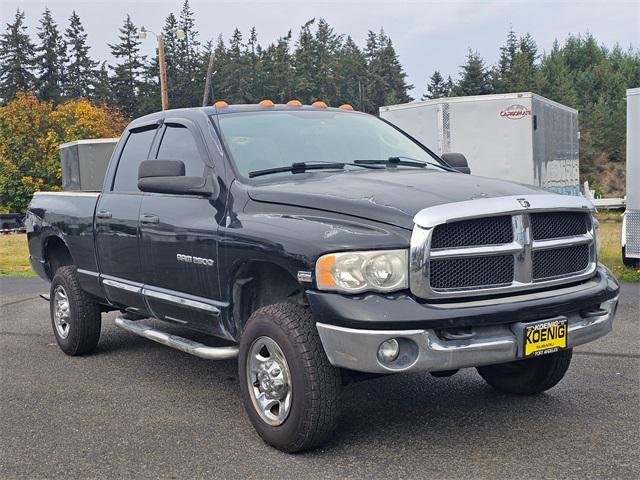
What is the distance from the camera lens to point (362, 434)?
174 inches

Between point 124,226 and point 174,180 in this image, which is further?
point 124,226

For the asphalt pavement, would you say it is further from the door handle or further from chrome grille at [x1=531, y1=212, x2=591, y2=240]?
the door handle

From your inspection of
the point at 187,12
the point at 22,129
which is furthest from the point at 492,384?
the point at 187,12

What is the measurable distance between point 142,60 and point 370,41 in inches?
1447

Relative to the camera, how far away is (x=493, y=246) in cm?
395

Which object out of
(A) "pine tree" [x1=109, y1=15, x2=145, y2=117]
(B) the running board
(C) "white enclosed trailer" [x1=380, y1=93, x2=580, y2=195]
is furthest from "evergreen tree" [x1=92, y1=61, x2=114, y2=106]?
(B) the running board

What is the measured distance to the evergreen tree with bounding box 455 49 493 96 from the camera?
72.7 meters

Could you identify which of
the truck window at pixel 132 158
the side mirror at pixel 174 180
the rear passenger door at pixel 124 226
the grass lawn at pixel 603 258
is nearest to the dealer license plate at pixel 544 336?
the side mirror at pixel 174 180

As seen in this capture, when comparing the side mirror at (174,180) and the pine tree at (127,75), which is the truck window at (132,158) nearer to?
the side mirror at (174,180)

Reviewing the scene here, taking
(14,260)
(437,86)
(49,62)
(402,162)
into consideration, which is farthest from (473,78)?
(402,162)

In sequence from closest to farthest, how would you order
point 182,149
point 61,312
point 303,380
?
point 303,380 → point 182,149 → point 61,312

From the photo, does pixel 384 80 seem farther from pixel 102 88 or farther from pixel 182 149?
pixel 182 149

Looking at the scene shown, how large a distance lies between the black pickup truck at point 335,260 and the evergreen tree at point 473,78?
228 feet

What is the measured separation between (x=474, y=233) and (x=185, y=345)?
208 cm
